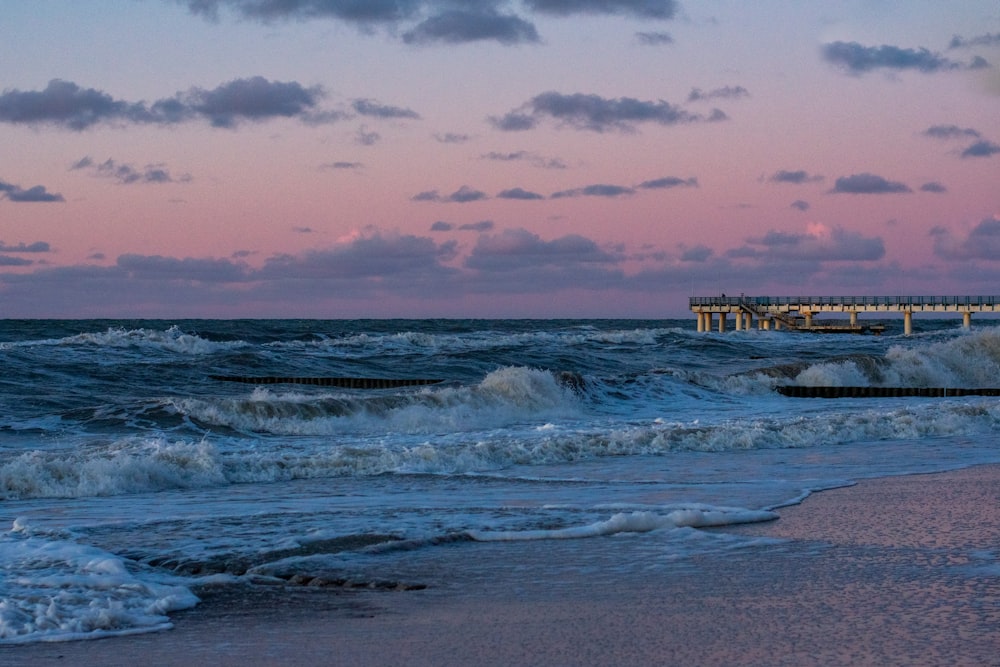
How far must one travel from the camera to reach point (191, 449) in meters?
15.4

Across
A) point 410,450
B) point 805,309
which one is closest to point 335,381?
point 410,450

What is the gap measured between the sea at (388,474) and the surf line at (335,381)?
150 millimetres

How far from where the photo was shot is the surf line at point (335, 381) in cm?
3347

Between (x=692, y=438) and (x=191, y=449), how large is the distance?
7.72 meters

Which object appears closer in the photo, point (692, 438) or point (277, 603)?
point (277, 603)

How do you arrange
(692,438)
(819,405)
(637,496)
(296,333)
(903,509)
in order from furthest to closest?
1. (296,333)
2. (819,405)
3. (692,438)
4. (637,496)
5. (903,509)

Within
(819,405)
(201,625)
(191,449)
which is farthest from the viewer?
(819,405)

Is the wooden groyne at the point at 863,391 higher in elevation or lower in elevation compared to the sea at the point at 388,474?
lower

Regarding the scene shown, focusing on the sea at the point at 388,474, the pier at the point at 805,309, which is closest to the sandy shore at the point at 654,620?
the sea at the point at 388,474

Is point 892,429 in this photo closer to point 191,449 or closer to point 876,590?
point 191,449

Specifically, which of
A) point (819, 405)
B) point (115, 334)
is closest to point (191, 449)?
point (819, 405)

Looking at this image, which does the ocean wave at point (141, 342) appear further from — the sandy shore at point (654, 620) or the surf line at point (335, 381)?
the sandy shore at point (654, 620)

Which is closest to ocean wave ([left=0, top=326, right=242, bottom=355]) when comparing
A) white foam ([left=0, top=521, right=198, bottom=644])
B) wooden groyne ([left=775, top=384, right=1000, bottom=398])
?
wooden groyne ([left=775, top=384, right=1000, bottom=398])

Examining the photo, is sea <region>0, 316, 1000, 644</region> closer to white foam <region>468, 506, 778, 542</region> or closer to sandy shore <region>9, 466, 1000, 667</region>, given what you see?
white foam <region>468, 506, 778, 542</region>
